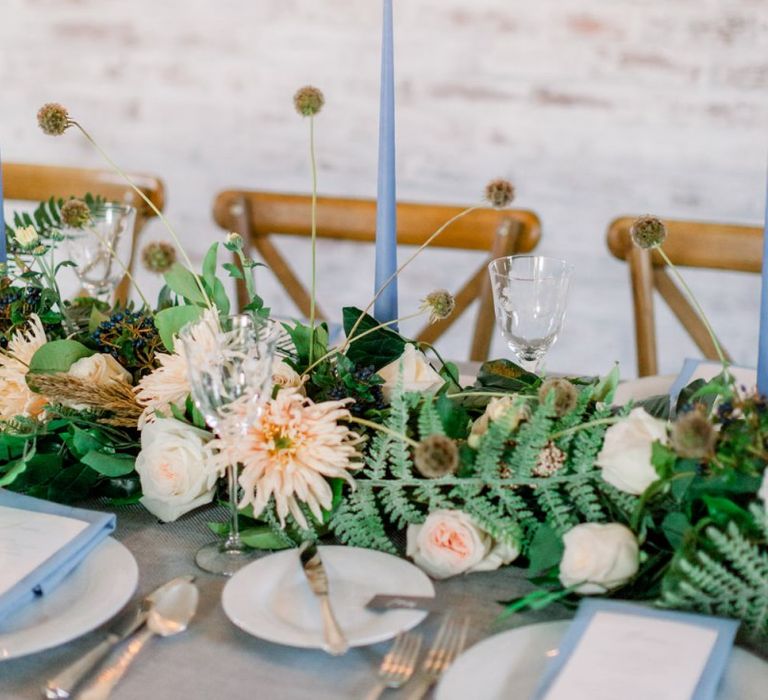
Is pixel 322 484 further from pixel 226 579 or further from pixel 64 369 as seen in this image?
pixel 64 369

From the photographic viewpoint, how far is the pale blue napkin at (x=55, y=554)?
71cm

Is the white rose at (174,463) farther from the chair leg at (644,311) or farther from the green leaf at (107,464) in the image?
the chair leg at (644,311)

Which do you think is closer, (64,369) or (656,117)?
(64,369)

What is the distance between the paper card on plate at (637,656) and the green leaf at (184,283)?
45 centimetres

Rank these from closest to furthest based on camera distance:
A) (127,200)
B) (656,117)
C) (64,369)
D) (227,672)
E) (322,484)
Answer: (227,672)
(322,484)
(64,369)
(127,200)
(656,117)

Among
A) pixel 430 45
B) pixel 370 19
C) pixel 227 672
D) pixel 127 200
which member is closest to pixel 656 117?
pixel 430 45

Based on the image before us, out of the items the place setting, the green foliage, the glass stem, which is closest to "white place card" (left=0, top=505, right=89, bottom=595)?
the place setting

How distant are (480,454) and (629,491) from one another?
0.11m

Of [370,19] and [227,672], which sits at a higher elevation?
[370,19]

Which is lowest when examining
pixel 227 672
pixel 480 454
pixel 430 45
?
pixel 227 672

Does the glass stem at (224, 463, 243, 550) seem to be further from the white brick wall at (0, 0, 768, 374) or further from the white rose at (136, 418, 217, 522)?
the white brick wall at (0, 0, 768, 374)

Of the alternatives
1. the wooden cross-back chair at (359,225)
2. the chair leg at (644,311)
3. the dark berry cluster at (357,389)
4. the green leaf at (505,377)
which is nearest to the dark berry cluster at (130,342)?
the dark berry cluster at (357,389)

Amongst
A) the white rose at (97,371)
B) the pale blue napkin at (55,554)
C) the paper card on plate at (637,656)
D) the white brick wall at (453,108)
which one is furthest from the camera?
the white brick wall at (453,108)

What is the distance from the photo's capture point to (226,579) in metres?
0.79
